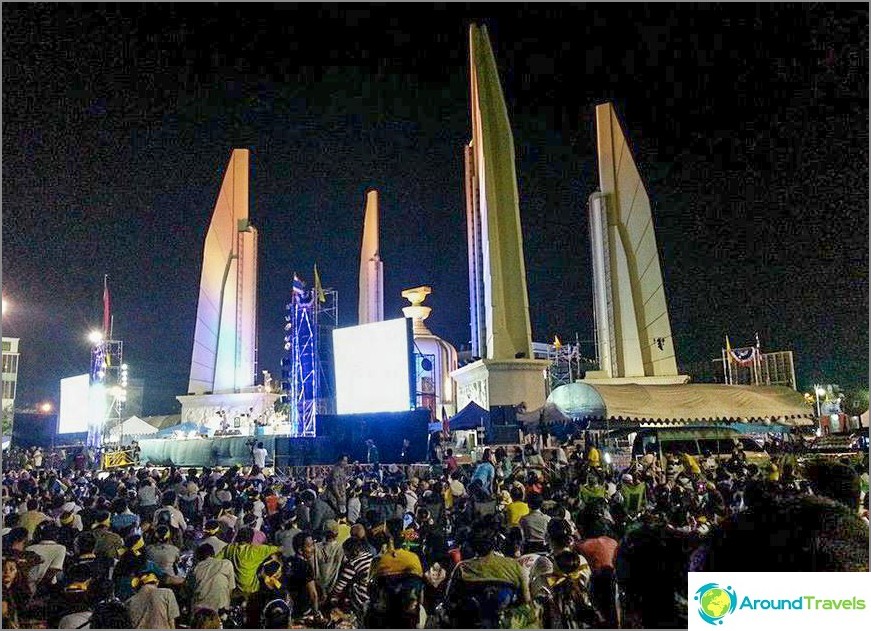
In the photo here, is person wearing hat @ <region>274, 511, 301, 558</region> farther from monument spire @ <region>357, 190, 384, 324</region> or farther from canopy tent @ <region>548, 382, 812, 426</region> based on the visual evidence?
monument spire @ <region>357, 190, 384, 324</region>

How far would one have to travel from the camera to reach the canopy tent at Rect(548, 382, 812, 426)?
18688 mm

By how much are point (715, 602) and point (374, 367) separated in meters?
18.0

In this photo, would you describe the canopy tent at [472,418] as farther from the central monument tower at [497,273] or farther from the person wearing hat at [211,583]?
the person wearing hat at [211,583]

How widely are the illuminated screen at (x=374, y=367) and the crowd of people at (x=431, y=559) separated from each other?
36.9 feet

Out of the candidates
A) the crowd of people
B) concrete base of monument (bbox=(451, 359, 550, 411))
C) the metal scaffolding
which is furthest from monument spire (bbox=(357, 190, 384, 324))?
the crowd of people

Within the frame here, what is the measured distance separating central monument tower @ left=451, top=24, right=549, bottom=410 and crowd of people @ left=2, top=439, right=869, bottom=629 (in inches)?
567

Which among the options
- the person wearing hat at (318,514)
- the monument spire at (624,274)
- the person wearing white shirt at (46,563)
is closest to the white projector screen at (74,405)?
the monument spire at (624,274)

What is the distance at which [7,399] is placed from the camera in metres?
54.7

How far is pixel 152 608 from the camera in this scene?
5.37 metres

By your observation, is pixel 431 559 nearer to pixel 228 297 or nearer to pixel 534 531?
pixel 534 531

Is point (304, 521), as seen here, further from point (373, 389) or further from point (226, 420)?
point (226, 420)

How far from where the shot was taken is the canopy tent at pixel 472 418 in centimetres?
2050

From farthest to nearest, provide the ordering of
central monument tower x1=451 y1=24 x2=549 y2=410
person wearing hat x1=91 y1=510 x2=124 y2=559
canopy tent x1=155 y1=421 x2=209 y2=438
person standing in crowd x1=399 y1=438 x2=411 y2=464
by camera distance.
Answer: canopy tent x1=155 y1=421 x2=209 y2=438
central monument tower x1=451 y1=24 x2=549 y2=410
person standing in crowd x1=399 y1=438 x2=411 y2=464
person wearing hat x1=91 y1=510 x2=124 y2=559

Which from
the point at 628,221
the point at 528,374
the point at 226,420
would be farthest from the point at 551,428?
the point at 226,420
